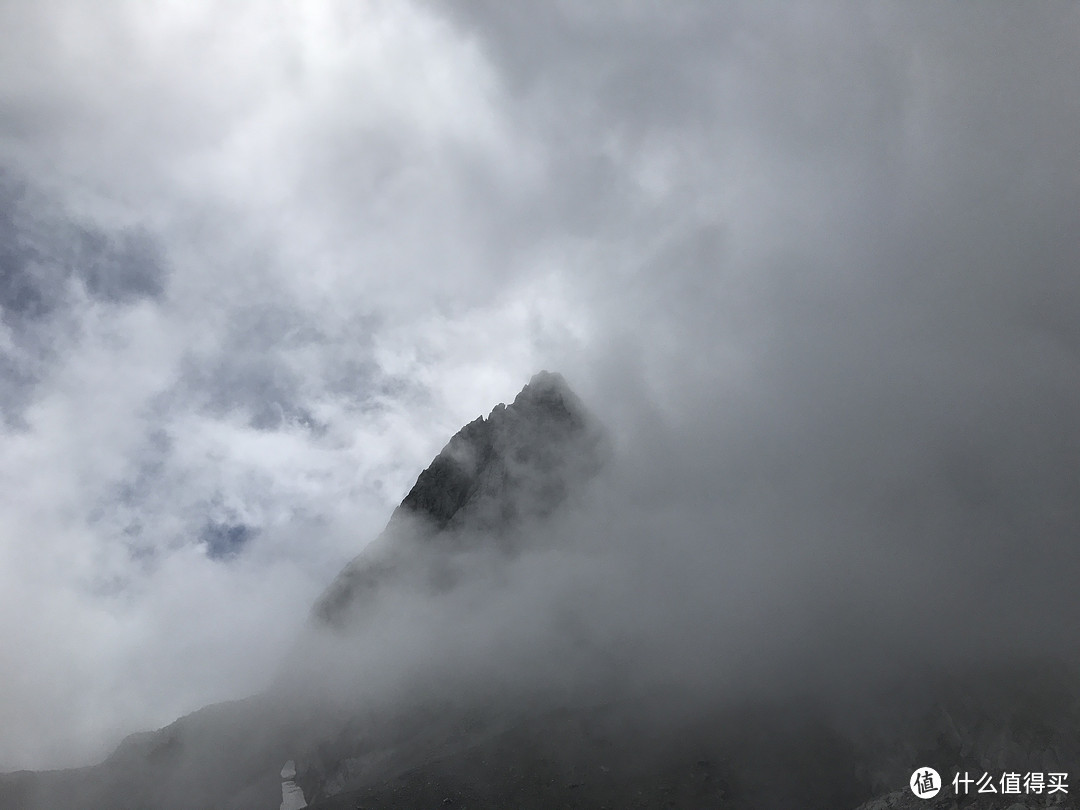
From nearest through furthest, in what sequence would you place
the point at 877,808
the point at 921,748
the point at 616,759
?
the point at 877,808 < the point at 921,748 < the point at 616,759

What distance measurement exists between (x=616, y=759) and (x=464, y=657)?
251 ft

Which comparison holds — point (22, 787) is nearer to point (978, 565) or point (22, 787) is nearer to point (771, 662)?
point (771, 662)

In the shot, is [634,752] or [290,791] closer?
[634,752]

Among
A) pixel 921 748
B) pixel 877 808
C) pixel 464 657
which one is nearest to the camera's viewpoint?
pixel 877 808

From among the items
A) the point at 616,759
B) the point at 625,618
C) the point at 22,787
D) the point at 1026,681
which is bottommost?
the point at 22,787

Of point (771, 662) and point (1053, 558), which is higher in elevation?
point (1053, 558)

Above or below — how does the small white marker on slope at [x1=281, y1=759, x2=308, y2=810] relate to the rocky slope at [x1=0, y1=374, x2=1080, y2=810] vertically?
below

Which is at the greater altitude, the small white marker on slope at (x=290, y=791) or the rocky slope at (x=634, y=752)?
the rocky slope at (x=634, y=752)

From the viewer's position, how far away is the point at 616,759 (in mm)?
125812

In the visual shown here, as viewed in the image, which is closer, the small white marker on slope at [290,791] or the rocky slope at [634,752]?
the rocky slope at [634,752]

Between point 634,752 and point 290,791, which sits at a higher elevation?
point 634,752

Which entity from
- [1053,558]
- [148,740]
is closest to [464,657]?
[148,740]

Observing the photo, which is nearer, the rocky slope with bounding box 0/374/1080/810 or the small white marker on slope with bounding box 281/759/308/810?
the rocky slope with bounding box 0/374/1080/810

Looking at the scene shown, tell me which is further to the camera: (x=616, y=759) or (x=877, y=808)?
(x=616, y=759)
